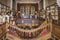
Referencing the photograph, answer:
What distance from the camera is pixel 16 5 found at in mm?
25938

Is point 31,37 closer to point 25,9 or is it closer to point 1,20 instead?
point 1,20

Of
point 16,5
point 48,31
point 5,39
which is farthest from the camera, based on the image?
point 16,5

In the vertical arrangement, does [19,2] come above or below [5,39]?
above

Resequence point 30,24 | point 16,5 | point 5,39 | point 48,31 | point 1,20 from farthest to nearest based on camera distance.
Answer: point 16,5, point 30,24, point 1,20, point 48,31, point 5,39

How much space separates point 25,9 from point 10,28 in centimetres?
1835

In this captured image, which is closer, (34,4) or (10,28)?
(10,28)

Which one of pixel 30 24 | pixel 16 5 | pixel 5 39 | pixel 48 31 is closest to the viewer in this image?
pixel 5 39

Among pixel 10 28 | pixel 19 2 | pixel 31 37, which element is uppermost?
pixel 19 2

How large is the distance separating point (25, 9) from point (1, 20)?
17417mm

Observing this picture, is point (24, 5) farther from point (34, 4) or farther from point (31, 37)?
point (31, 37)

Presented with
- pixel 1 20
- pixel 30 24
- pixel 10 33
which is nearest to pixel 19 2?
pixel 30 24

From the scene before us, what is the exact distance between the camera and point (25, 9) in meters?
27.2

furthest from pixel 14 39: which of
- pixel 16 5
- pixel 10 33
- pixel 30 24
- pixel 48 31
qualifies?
pixel 16 5

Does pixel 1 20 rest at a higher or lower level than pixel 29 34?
higher
